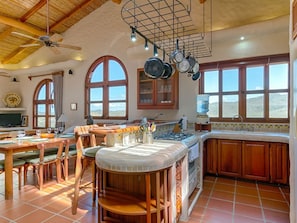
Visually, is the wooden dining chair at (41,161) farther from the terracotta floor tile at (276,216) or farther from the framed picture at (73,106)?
the terracotta floor tile at (276,216)

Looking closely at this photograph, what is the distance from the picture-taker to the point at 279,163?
3.29m

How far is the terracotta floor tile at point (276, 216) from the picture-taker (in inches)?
93.6

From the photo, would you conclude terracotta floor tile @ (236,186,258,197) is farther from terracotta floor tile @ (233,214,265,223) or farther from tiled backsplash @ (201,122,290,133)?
tiled backsplash @ (201,122,290,133)

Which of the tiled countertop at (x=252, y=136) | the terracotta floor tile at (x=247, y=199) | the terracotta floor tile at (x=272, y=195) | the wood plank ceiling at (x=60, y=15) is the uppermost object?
the wood plank ceiling at (x=60, y=15)

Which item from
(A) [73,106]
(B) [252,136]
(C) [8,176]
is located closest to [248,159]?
(B) [252,136]

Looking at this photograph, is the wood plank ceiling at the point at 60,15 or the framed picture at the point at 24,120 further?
the framed picture at the point at 24,120

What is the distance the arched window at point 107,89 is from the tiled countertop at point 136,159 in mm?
3491

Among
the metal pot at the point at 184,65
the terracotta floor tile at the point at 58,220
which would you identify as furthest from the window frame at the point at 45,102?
the metal pot at the point at 184,65

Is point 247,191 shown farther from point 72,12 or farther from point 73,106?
point 72,12

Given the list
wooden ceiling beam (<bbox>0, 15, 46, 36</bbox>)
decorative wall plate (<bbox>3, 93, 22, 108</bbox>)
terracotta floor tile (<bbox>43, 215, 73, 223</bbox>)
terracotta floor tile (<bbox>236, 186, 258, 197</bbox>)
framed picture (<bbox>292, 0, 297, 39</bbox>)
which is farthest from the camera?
decorative wall plate (<bbox>3, 93, 22, 108</bbox>)

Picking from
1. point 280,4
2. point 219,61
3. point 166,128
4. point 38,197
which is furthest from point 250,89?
point 38,197

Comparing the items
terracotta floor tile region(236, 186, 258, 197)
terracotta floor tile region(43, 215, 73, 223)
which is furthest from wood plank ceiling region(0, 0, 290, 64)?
terracotta floor tile region(43, 215, 73, 223)

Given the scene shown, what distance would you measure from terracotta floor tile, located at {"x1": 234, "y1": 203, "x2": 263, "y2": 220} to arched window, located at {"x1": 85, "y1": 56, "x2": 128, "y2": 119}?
3492 mm

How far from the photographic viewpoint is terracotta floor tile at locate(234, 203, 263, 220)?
2490 mm
